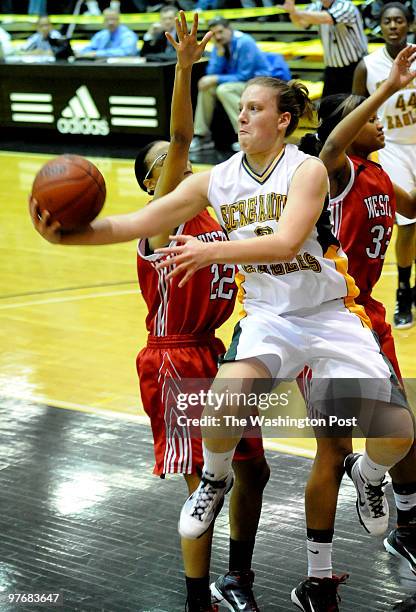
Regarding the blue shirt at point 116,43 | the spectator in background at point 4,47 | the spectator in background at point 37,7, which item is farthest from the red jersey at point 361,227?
the spectator in background at point 37,7

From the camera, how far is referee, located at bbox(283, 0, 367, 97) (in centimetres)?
1178

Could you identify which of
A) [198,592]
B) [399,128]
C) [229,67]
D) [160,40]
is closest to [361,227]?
[198,592]

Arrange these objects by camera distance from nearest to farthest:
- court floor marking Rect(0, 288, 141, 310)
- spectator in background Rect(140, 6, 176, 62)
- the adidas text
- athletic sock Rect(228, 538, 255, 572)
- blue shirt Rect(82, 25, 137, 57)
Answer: athletic sock Rect(228, 538, 255, 572) < court floor marking Rect(0, 288, 141, 310) < spectator in background Rect(140, 6, 176, 62) < the adidas text < blue shirt Rect(82, 25, 137, 57)

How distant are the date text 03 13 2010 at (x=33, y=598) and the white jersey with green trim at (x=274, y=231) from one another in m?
1.50

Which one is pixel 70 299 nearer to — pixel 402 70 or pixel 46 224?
pixel 402 70

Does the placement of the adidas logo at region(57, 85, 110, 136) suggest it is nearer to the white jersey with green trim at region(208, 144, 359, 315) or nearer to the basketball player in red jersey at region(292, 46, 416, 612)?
the basketball player in red jersey at region(292, 46, 416, 612)

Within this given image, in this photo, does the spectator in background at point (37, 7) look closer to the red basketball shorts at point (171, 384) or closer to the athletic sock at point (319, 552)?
the red basketball shorts at point (171, 384)

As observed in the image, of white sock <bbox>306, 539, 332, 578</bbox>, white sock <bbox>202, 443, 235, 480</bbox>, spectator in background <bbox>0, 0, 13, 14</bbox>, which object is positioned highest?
white sock <bbox>202, 443, 235, 480</bbox>

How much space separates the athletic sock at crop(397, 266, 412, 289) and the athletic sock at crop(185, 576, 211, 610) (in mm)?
4109

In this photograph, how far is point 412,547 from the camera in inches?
178

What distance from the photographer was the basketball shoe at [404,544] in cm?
451

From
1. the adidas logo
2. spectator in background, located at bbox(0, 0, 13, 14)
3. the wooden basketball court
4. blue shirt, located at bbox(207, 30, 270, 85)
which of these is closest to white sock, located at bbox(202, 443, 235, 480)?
the wooden basketball court

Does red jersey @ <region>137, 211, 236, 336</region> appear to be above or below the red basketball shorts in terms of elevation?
above

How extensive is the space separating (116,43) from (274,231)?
43.5 ft
